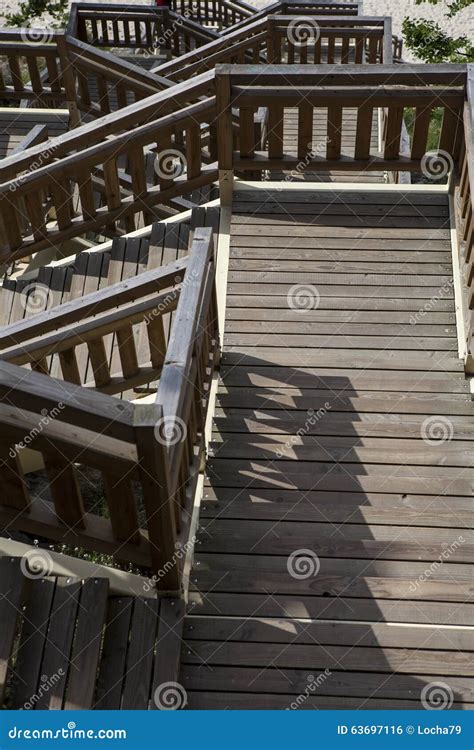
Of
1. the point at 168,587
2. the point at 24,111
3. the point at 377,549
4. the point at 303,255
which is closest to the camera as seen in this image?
the point at 168,587

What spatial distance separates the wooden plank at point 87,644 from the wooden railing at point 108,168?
314 centimetres

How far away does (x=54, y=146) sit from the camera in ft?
19.9

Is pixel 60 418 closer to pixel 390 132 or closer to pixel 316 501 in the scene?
pixel 316 501

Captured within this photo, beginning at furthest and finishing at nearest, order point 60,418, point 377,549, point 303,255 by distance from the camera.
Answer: point 303,255 → point 377,549 → point 60,418

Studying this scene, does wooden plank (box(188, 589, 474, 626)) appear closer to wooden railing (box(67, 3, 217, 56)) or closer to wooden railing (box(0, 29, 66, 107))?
wooden railing (box(0, 29, 66, 107))

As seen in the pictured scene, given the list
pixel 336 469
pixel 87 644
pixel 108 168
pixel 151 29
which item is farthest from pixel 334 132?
pixel 151 29

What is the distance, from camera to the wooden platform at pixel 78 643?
3.61 m

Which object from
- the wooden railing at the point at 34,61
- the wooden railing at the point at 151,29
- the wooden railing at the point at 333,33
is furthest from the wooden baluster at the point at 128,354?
the wooden railing at the point at 151,29

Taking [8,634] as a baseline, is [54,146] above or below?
above

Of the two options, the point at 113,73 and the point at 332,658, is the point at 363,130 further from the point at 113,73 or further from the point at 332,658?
the point at 332,658

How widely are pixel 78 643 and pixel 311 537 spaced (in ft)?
4.07
